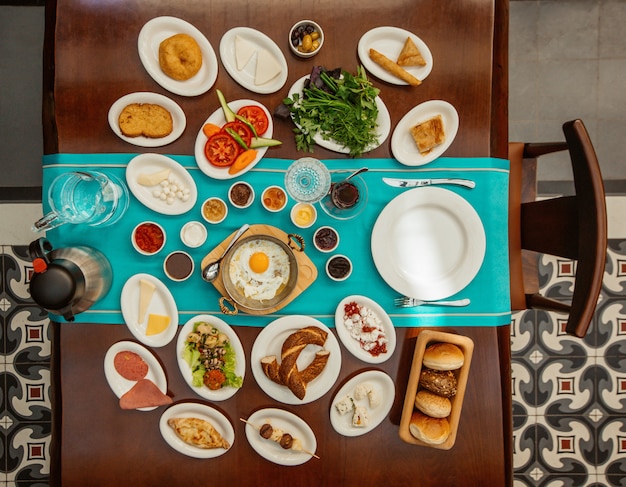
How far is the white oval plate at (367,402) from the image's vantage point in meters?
1.65

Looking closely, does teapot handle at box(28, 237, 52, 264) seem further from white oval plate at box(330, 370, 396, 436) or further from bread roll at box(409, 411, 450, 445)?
bread roll at box(409, 411, 450, 445)

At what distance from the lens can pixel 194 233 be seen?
1.67m

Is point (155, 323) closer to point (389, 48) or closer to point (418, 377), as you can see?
point (418, 377)

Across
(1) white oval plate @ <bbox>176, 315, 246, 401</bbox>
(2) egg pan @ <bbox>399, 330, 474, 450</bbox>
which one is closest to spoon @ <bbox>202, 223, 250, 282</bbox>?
(1) white oval plate @ <bbox>176, 315, 246, 401</bbox>

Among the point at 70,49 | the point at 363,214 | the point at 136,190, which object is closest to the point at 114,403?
the point at 136,190

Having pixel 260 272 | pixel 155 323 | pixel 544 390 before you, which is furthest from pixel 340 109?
pixel 544 390

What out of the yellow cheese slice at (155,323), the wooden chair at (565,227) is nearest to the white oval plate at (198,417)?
the yellow cheese slice at (155,323)

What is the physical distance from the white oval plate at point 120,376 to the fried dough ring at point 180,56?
96cm

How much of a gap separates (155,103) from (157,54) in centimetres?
17

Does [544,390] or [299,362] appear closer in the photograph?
[299,362]

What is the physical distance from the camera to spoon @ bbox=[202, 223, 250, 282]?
5.31ft

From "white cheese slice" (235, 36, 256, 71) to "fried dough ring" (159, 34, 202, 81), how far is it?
13 centimetres

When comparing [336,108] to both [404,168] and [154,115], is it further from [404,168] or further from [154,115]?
[154,115]

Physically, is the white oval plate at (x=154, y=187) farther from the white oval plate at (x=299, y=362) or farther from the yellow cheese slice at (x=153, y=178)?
the white oval plate at (x=299, y=362)
